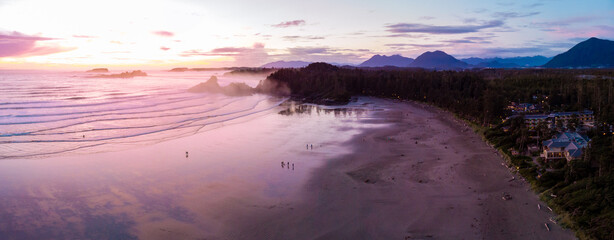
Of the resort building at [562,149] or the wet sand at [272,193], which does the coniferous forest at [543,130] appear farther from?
the wet sand at [272,193]

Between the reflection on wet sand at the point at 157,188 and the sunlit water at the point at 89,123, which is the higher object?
the sunlit water at the point at 89,123

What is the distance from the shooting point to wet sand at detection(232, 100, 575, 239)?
19250 mm

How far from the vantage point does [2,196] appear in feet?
77.4

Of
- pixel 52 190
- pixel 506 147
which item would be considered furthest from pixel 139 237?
pixel 506 147

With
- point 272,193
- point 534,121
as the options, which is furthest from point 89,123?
point 534,121

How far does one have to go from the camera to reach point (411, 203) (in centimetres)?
2284

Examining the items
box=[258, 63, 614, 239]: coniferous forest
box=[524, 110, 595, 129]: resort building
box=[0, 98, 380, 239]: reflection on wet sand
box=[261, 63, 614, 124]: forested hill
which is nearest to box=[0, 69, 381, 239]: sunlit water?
box=[0, 98, 380, 239]: reflection on wet sand

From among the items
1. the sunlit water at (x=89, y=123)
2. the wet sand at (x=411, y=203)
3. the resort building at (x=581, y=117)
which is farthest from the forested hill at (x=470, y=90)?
the sunlit water at (x=89, y=123)

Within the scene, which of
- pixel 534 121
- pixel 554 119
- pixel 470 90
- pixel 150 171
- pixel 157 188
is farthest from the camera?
pixel 470 90

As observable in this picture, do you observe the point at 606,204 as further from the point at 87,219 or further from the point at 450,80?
the point at 450,80

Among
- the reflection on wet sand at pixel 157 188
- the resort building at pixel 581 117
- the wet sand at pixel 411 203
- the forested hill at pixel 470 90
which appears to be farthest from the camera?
the forested hill at pixel 470 90

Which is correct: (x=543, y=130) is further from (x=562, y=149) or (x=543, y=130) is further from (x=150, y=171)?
(x=150, y=171)

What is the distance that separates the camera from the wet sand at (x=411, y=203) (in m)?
19.2

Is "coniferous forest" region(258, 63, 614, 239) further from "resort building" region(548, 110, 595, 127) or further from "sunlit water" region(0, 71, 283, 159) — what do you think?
"sunlit water" region(0, 71, 283, 159)
